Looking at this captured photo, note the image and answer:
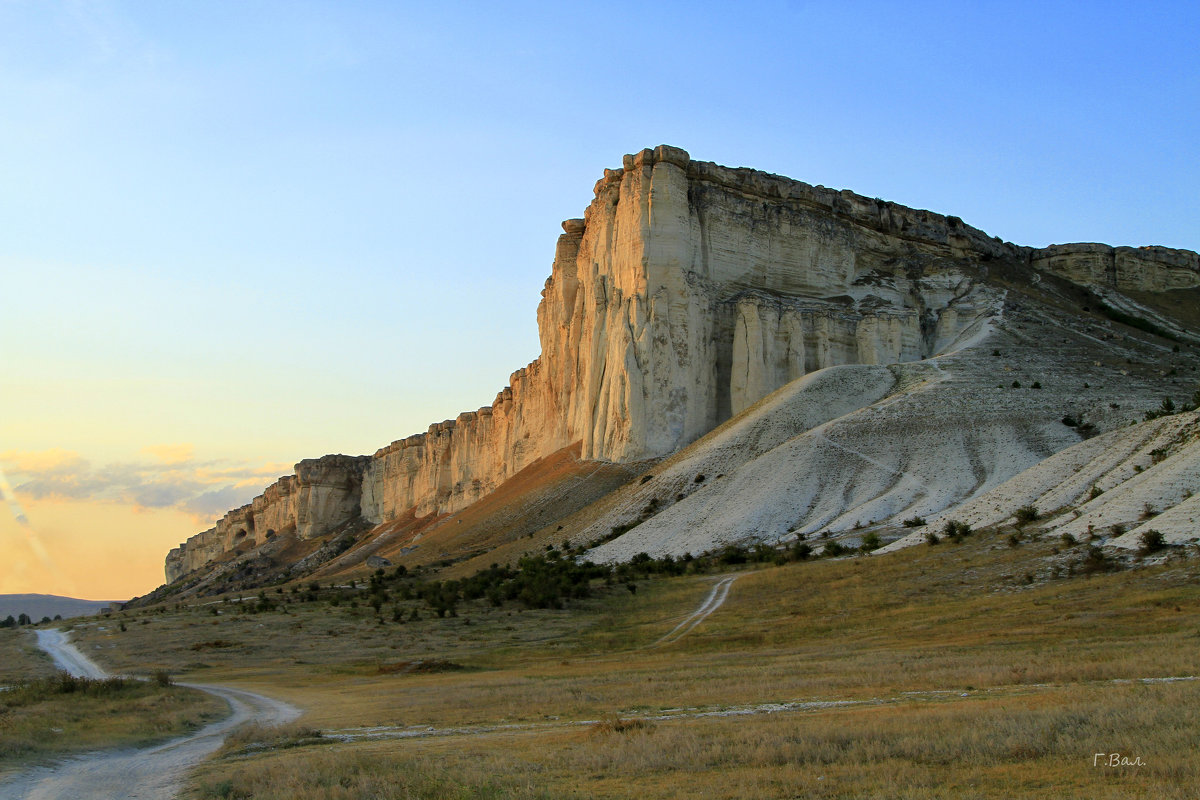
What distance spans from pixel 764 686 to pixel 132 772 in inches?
360

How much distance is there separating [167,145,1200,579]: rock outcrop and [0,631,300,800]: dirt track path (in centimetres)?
4997

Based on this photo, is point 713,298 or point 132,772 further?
point 713,298

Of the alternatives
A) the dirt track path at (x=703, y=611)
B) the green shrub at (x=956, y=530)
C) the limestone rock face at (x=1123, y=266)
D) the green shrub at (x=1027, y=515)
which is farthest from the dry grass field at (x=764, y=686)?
the limestone rock face at (x=1123, y=266)

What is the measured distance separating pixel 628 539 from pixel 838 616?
68.5 ft

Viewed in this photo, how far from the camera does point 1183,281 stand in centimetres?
10362

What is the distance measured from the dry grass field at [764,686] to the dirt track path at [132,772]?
1.81 ft

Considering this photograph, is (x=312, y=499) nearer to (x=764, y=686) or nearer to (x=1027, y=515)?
(x=1027, y=515)

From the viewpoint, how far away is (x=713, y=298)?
71000mm

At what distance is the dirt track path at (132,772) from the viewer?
36.7 feet

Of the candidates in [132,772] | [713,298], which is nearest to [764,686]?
[132,772]

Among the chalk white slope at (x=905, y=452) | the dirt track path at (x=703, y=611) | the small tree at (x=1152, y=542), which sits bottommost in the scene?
the dirt track path at (x=703, y=611)

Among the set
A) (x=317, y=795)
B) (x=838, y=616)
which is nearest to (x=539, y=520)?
(x=838, y=616)

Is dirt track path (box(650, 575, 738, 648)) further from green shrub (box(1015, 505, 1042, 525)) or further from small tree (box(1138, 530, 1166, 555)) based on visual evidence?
small tree (box(1138, 530, 1166, 555))

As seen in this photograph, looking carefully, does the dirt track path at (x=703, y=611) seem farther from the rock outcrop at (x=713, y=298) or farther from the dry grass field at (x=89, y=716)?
the rock outcrop at (x=713, y=298)
